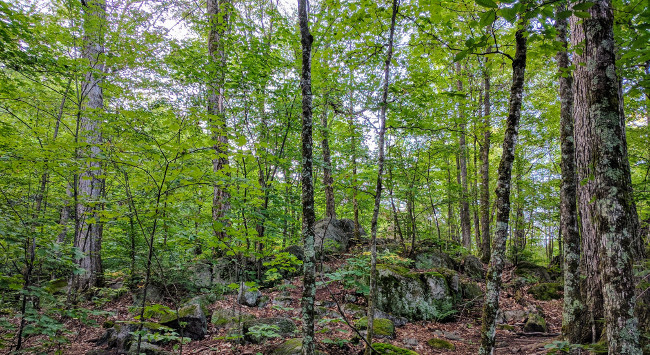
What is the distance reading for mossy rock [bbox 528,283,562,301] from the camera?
27.9ft

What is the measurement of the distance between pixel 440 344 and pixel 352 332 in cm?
188

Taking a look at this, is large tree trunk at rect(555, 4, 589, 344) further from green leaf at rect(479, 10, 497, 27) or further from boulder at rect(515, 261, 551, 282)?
boulder at rect(515, 261, 551, 282)

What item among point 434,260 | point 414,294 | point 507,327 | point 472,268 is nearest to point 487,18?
point 414,294

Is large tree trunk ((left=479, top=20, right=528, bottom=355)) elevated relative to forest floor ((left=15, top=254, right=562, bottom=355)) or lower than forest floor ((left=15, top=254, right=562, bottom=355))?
elevated

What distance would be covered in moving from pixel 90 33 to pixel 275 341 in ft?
26.5

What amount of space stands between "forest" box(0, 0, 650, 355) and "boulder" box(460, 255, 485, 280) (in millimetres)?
50

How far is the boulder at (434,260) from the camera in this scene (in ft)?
31.4

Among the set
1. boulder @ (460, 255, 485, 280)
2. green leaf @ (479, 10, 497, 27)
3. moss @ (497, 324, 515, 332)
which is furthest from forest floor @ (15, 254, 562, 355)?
green leaf @ (479, 10, 497, 27)

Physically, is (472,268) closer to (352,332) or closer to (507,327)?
(507,327)

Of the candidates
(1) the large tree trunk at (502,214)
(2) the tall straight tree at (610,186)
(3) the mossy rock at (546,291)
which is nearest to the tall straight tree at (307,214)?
(1) the large tree trunk at (502,214)

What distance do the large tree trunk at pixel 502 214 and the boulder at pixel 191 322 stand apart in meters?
5.60

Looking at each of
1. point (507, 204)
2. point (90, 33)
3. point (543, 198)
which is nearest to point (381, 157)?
point (507, 204)

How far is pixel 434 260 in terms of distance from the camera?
9.80m

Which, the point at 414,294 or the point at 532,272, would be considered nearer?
the point at 414,294
